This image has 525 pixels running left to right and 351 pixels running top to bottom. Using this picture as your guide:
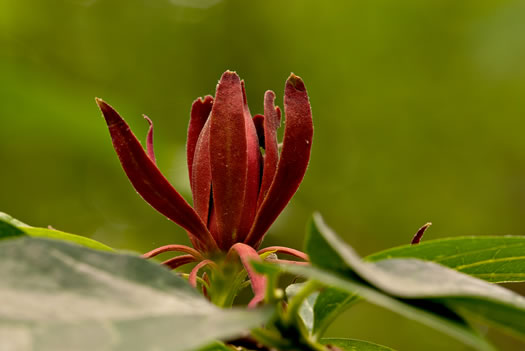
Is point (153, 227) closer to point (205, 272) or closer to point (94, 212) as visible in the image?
point (94, 212)

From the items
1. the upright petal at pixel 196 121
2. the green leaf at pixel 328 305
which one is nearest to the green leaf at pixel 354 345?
the green leaf at pixel 328 305

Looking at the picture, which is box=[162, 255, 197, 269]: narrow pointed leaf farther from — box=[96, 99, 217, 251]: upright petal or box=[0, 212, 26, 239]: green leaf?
box=[0, 212, 26, 239]: green leaf

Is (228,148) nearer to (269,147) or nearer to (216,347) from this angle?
(269,147)

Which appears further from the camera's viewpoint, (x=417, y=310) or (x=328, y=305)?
(x=328, y=305)

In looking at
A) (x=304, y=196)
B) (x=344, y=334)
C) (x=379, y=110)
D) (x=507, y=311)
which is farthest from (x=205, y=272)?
(x=379, y=110)

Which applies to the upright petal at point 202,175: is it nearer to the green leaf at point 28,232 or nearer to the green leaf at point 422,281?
the green leaf at point 28,232

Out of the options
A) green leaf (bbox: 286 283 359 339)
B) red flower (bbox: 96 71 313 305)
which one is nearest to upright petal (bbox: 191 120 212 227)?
red flower (bbox: 96 71 313 305)

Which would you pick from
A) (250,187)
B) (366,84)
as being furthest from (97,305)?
(366,84)
